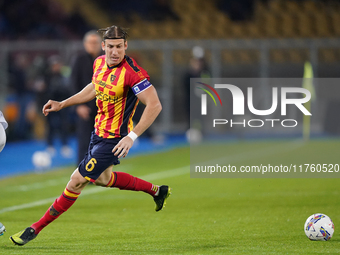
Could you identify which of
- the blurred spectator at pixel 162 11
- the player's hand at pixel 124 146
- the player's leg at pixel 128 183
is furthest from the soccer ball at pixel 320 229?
the blurred spectator at pixel 162 11

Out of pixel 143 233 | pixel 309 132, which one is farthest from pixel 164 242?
pixel 309 132

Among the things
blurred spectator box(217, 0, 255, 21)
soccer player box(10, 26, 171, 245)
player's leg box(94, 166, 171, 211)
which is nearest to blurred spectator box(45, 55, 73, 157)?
player's leg box(94, 166, 171, 211)

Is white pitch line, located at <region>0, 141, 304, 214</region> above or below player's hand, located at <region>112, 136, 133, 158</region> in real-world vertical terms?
below

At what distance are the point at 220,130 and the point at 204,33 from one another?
5311 millimetres

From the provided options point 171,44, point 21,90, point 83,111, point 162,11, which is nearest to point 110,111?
point 83,111

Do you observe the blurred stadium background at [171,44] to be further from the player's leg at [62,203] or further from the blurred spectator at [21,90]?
the player's leg at [62,203]

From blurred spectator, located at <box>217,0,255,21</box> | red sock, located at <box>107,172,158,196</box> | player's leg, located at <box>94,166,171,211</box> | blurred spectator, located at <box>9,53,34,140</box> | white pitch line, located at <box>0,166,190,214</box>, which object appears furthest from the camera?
blurred spectator, located at <box>217,0,255,21</box>

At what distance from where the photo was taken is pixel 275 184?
9844 mm

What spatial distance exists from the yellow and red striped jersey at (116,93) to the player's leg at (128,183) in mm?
541

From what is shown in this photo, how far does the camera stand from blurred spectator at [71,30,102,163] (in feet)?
29.7

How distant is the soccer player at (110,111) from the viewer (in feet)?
17.5

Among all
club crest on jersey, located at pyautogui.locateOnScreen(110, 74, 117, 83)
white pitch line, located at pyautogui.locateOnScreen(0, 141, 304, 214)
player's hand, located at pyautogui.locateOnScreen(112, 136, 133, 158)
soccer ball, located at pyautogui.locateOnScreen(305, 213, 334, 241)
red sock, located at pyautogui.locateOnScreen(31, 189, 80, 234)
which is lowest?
white pitch line, located at pyautogui.locateOnScreen(0, 141, 304, 214)

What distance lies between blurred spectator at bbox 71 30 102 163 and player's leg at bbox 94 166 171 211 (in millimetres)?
2831

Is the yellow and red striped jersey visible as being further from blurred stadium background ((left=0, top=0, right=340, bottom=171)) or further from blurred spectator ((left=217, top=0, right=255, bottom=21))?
blurred spectator ((left=217, top=0, right=255, bottom=21))
